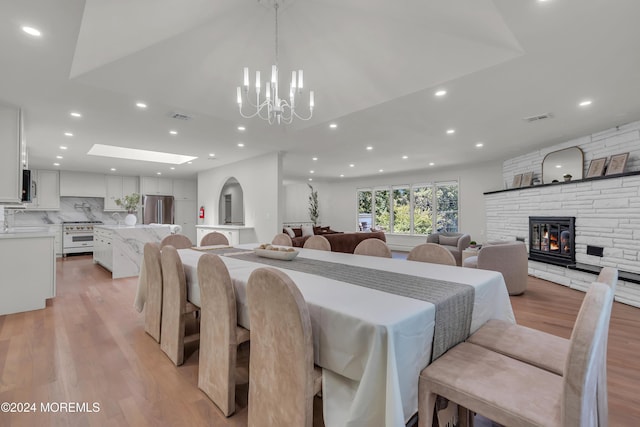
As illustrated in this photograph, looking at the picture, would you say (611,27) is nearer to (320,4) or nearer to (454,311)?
(320,4)

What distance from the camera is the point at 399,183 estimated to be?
9.48 metres

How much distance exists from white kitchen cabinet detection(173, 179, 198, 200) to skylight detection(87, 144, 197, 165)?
282cm

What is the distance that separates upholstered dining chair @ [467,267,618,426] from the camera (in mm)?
1149

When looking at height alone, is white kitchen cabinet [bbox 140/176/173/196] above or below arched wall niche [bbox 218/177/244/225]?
above

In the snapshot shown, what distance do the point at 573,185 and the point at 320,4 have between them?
16.2 ft

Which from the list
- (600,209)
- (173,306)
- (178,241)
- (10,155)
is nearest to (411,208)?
(600,209)

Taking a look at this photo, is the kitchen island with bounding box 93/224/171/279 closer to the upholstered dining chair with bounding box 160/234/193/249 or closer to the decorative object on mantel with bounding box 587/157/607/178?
the upholstered dining chair with bounding box 160/234/193/249

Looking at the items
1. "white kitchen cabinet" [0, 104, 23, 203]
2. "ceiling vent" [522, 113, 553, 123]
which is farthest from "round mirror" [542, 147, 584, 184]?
"white kitchen cabinet" [0, 104, 23, 203]

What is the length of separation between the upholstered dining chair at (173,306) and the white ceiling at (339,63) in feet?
6.06

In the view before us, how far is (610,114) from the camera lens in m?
3.79

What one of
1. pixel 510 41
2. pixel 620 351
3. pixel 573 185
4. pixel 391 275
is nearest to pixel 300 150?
pixel 510 41

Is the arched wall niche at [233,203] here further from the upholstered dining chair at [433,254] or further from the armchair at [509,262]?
the upholstered dining chair at [433,254]

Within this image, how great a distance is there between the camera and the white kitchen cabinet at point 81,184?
8008 mm

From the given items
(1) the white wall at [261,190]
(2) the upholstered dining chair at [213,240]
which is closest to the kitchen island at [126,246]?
(1) the white wall at [261,190]
